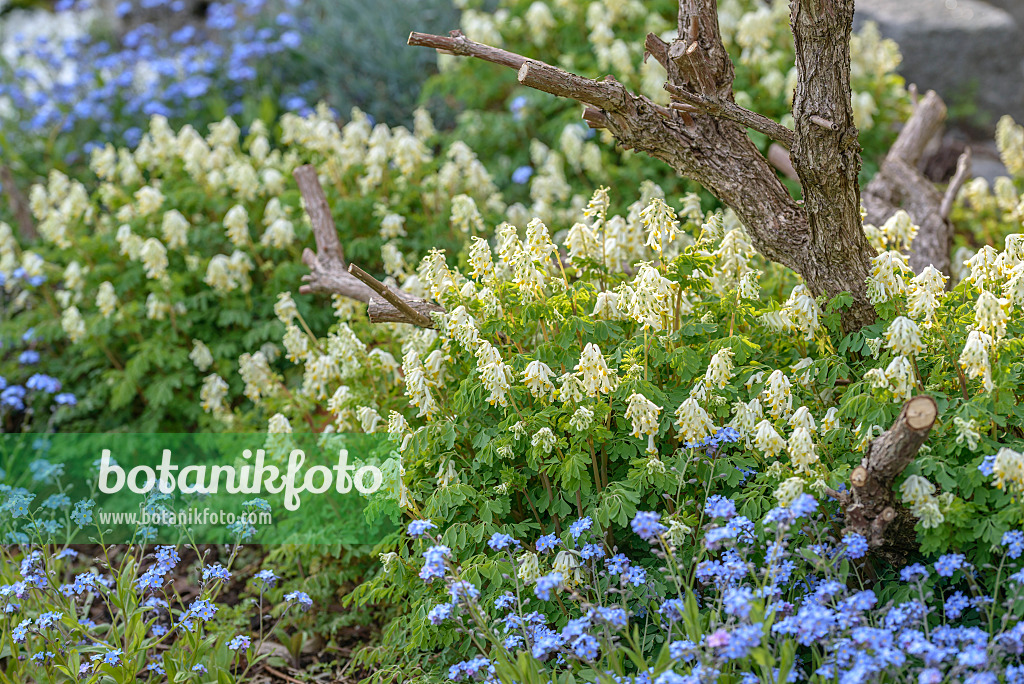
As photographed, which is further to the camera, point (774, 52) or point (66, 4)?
point (66, 4)

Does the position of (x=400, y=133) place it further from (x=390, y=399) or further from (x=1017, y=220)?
(x=1017, y=220)

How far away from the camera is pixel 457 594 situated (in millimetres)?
2330

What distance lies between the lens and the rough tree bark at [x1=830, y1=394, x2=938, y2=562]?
2.25 m

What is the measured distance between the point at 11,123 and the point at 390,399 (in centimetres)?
569

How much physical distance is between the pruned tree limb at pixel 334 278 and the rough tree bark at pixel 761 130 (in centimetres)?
84

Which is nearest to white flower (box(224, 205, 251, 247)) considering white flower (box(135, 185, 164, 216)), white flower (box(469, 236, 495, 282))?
white flower (box(135, 185, 164, 216))

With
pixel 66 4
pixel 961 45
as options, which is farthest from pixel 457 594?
pixel 66 4

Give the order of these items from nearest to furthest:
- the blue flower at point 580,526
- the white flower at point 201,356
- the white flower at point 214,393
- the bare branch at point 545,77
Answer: the blue flower at point 580,526 < the bare branch at point 545,77 < the white flower at point 214,393 < the white flower at point 201,356

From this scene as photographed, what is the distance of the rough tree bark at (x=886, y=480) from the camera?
225 centimetres

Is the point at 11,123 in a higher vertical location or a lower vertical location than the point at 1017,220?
higher

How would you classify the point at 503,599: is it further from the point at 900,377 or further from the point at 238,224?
the point at 238,224

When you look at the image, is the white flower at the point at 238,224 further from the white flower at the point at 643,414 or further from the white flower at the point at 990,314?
the white flower at the point at 990,314

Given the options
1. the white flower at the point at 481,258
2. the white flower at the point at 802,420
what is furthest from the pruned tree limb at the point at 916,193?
the white flower at the point at 481,258
